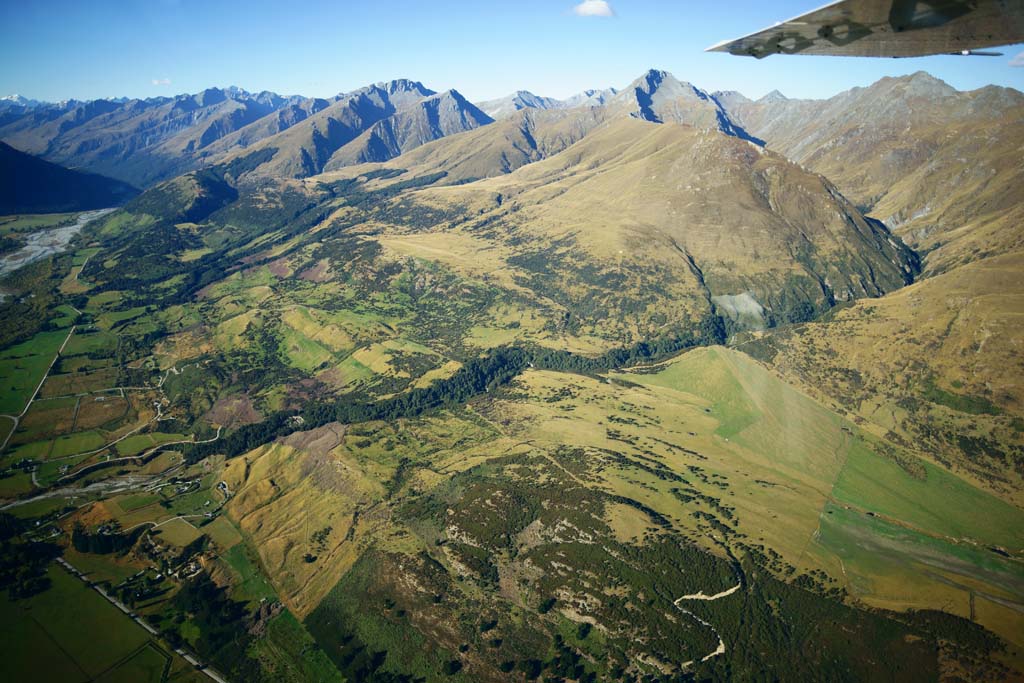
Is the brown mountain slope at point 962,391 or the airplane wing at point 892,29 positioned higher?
the airplane wing at point 892,29

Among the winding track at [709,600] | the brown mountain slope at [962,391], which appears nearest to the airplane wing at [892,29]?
the winding track at [709,600]

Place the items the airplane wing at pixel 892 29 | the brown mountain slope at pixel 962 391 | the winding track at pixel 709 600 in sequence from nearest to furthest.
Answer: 1. the airplane wing at pixel 892 29
2. the winding track at pixel 709 600
3. the brown mountain slope at pixel 962 391

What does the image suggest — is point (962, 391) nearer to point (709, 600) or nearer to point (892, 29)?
point (709, 600)

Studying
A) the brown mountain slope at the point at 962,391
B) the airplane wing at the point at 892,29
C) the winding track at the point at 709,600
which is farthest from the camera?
the brown mountain slope at the point at 962,391

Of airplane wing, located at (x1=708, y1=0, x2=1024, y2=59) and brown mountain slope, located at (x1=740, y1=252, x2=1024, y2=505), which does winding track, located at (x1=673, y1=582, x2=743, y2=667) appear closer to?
brown mountain slope, located at (x1=740, y1=252, x2=1024, y2=505)

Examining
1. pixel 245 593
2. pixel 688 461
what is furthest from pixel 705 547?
pixel 245 593

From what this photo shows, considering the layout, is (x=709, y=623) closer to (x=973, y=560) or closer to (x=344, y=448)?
(x=973, y=560)

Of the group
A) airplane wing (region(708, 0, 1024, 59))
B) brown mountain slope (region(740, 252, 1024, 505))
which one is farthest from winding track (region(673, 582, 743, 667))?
airplane wing (region(708, 0, 1024, 59))

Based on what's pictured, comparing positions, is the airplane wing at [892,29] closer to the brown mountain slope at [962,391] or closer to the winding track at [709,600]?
the winding track at [709,600]

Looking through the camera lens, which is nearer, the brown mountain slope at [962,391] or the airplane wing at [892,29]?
the airplane wing at [892,29]
